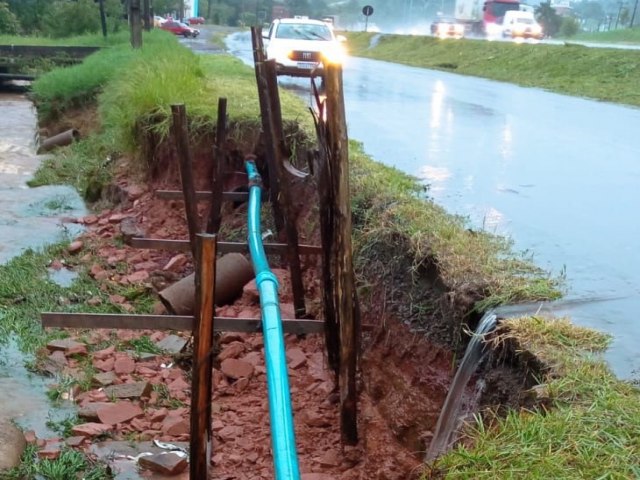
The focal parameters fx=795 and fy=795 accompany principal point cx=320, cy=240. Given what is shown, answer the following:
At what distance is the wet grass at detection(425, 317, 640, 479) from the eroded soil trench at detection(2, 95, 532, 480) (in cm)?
21

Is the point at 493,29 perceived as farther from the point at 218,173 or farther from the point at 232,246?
the point at 232,246

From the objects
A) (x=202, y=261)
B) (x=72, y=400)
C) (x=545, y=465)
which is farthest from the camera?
(x=72, y=400)

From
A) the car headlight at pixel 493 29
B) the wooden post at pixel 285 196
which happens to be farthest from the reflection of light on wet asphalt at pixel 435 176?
the car headlight at pixel 493 29

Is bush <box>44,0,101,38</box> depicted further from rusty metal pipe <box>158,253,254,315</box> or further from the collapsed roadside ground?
rusty metal pipe <box>158,253,254,315</box>

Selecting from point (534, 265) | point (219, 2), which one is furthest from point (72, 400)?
point (219, 2)

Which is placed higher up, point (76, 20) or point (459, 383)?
point (76, 20)

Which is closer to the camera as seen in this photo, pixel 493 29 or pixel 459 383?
pixel 459 383

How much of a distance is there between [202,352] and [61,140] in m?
11.2

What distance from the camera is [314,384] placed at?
4.91 m

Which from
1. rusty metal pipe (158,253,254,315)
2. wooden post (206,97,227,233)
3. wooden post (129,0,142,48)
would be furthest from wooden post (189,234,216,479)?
wooden post (129,0,142,48)

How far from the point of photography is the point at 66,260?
294 inches

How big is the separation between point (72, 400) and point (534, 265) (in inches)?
111

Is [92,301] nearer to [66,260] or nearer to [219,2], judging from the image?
[66,260]

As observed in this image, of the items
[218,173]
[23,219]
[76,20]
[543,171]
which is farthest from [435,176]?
[76,20]
